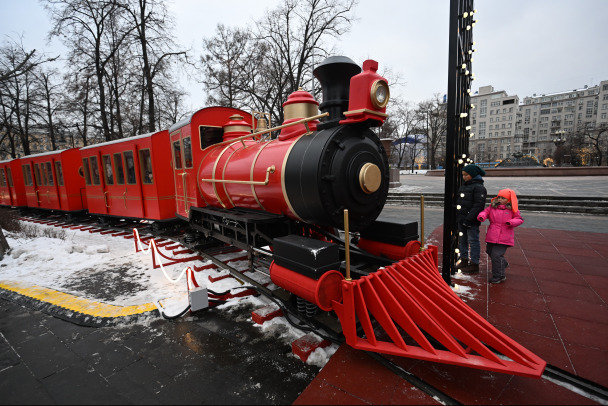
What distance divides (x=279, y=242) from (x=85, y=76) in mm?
19723

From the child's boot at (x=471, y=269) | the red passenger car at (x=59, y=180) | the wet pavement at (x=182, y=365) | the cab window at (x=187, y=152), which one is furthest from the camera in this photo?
the red passenger car at (x=59, y=180)

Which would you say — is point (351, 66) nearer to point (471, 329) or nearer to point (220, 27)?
point (471, 329)

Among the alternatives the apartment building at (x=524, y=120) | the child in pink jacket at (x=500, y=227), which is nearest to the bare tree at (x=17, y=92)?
the child in pink jacket at (x=500, y=227)

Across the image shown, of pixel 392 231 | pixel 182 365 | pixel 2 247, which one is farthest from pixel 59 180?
pixel 392 231

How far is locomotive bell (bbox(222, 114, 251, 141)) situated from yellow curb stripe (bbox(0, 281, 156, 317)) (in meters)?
3.59

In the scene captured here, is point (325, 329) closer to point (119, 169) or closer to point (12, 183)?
point (119, 169)

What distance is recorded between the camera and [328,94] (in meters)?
3.62

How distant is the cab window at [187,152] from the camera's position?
238 inches

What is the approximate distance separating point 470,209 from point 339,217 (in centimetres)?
297

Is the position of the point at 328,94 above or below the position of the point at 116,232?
above

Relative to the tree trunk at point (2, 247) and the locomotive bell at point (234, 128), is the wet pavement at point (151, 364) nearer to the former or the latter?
the locomotive bell at point (234, 128)

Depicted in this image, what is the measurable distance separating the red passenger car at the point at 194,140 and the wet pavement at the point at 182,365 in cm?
316

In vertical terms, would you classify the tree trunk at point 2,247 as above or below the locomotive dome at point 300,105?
below

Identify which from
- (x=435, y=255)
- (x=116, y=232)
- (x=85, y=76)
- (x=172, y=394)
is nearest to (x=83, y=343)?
(x=172, y=394)
